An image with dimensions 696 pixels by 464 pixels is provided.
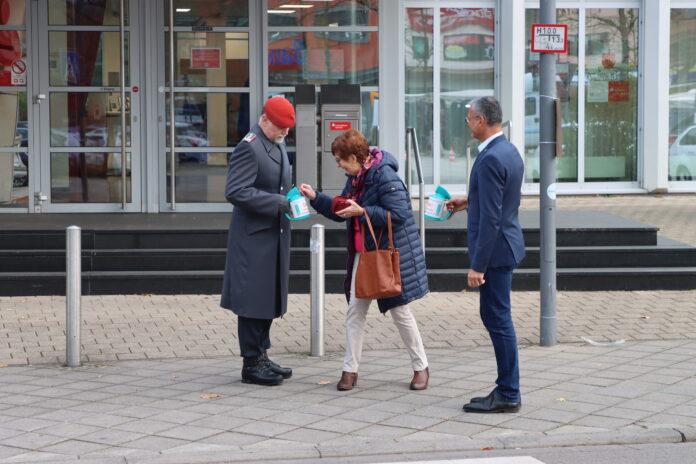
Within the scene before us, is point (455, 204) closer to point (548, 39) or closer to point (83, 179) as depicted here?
point (548, 39)

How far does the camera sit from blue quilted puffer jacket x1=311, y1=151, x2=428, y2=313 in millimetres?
7141

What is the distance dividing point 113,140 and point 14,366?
713cm

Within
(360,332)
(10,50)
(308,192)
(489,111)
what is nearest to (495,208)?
(489,111)

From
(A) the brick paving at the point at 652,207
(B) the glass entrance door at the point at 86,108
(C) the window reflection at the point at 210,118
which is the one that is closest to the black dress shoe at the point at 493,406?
(A) the brick paving at the point at 652,207

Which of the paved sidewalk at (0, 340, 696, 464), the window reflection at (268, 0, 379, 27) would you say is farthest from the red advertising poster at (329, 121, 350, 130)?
the paved sidewalk at (0, 340, 696, 464)

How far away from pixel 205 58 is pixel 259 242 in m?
8.05

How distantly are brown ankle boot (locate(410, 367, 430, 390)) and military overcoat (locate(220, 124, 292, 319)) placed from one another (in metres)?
1.02

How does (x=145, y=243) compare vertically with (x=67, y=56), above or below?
below

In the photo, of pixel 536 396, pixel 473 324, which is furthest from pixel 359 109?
pixel 536 396

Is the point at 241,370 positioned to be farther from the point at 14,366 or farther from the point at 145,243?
the point at 145,243

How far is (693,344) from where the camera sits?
877 centimetres

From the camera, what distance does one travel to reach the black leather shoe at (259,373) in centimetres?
744

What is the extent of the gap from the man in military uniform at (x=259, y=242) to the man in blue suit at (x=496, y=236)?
1.37 metres

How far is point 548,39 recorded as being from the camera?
341 inches
